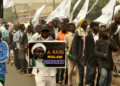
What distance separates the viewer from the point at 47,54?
17.7 ft

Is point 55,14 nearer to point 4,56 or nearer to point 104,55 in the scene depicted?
point 4,56

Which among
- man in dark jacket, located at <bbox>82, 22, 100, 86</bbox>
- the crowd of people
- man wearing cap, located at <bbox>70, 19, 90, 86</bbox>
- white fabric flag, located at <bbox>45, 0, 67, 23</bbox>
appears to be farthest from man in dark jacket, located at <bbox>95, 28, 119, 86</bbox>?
white fabric flag, located at <bbox>45, 0, 67, 23</bbox>

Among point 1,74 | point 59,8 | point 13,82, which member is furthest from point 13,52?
point 1,74

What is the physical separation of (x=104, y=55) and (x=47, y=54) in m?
1.58

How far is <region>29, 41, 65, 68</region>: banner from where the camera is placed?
5.32 m

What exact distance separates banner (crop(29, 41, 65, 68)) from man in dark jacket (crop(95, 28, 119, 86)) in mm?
1359

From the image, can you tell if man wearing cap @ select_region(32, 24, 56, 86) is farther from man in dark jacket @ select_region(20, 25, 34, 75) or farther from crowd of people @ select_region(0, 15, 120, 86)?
man in dark jacket @ select_region(20, 25, 34, 75)

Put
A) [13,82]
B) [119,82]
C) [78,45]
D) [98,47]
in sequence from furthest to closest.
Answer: [13,82]
[119,82]
[78,45]
[98,47]

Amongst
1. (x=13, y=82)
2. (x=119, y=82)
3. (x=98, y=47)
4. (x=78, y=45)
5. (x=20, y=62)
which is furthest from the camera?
(x=20, y=62)

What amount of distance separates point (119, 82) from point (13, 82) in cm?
345

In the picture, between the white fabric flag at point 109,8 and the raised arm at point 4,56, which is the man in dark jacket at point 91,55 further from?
the raised arm at point 4,56

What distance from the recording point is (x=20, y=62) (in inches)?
437

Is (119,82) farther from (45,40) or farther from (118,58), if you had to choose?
(45,40)

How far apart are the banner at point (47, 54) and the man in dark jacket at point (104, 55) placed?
136cm
